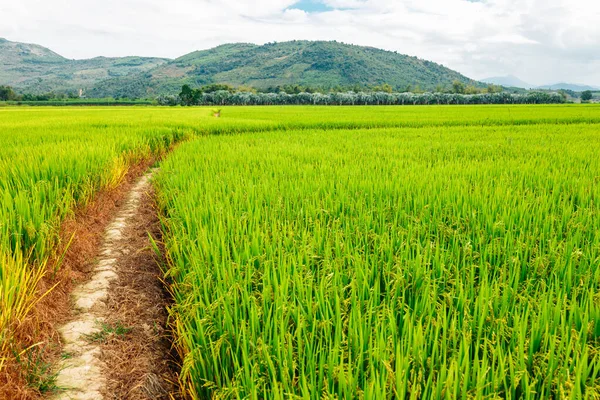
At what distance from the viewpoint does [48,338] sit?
2.31 metres

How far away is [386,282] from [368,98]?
7613cm

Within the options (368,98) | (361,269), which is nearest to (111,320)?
(361,269)

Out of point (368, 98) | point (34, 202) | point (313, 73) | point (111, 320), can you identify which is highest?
point (313, 73)

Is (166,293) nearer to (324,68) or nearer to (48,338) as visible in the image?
(48,338)

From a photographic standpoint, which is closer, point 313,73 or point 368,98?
point 368,98

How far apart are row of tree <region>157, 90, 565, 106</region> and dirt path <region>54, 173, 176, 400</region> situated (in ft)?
246

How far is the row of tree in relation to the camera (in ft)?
238

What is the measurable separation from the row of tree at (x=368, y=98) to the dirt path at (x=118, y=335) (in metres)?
75.0

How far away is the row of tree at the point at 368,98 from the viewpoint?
72500mm

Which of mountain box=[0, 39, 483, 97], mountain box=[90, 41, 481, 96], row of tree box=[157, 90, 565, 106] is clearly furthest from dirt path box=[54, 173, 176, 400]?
mountain box=[90, 41, 481, 96]

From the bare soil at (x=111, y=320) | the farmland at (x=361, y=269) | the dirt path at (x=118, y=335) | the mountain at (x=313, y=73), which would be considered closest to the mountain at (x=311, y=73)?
the mountain at (x=313, y=73)

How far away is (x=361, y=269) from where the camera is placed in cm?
200

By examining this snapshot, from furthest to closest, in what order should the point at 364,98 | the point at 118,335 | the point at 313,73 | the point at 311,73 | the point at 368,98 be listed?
the point at 311,73 → the point at 313,73 → the point at 364,98 → the point at 368,98 → the point at 118,335

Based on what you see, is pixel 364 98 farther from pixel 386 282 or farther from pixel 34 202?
pixel 386 282
